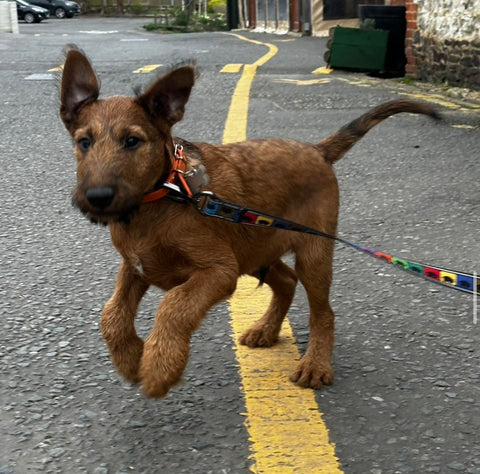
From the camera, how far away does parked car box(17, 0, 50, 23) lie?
51.4 metres

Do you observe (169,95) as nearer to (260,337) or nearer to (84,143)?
(84,143)

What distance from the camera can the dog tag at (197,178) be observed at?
122 inches

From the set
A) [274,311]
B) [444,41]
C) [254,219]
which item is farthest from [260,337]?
[444,41]

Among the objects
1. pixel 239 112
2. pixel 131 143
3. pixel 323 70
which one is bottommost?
pixel 323 70

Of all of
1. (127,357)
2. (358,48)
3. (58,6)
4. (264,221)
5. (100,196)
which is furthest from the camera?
(58,6)

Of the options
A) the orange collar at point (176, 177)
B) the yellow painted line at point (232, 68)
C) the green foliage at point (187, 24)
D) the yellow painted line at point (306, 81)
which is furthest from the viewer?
the green foliage at point (187, 24)

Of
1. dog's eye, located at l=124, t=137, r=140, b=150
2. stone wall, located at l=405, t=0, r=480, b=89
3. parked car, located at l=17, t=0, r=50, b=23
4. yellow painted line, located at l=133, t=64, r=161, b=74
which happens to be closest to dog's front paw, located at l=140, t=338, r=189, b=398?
dog's eye, located at l=124, t=137, r=140, b=150

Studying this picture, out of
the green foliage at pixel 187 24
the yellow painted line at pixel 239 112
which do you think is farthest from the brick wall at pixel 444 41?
the green foliage at pixel 187 24

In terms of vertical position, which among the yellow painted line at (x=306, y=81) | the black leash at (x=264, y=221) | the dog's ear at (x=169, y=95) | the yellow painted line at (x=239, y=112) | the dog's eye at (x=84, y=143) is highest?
the dog's ear at (x=169, y=95)

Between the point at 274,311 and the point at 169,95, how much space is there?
1145 mm

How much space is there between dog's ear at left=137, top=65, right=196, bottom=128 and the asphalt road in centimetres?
101

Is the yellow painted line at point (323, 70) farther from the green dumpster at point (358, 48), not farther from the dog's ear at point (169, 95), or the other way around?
the dog's ear at point (169, 95)

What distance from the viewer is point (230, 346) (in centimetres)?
379

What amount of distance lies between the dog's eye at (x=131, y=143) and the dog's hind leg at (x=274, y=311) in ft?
3.36
